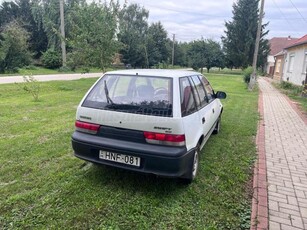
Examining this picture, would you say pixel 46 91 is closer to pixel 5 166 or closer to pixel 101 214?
pixel 5 166

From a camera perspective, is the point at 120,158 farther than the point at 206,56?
No

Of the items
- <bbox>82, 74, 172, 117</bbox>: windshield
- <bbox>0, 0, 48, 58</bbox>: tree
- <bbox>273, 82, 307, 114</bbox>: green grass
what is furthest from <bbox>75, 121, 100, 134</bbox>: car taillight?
<bbox>0, 0, 48, 58</bbox>: tree

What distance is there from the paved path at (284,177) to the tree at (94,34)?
6688mm

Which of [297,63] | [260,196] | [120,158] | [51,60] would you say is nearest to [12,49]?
[51,60]

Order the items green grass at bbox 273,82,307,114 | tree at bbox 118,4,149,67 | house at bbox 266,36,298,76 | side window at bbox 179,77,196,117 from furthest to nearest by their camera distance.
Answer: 1. house at bbox 266,36,298,76
2. tree at bbox 118,4,149,67
3. green grass at bbox 273,82,307,114
4. side window at bbox 179,77,196,117

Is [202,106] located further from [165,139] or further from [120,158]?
[120,158]

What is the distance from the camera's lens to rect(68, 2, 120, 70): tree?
33.0 feet

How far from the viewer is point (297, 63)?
18.8m

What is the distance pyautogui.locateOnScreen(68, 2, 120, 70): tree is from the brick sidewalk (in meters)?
6.69

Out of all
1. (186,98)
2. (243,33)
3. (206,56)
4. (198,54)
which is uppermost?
(243,33)

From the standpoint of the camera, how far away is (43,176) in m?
3.62

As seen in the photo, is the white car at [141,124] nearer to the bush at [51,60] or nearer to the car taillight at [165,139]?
the car taillight at [165,139]

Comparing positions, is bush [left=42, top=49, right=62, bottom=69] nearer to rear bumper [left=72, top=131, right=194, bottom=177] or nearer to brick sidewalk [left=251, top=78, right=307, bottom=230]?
brick sidewalk [left=251, top=78, right=307, bottom=230]

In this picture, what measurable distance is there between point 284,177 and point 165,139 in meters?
2.28
